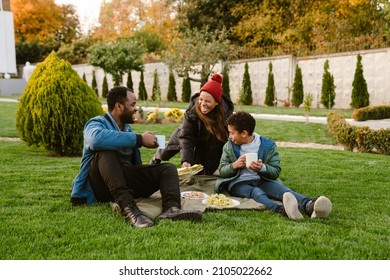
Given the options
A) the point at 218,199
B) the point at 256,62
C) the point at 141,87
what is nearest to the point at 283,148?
the point at 218,199

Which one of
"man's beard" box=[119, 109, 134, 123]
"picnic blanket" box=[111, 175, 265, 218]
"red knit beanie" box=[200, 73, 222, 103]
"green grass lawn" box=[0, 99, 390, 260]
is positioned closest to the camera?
"green grass lawn" box=[0, 99, 390, 260]

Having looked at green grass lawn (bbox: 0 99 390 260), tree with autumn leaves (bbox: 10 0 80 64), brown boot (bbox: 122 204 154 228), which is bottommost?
green grass lawn (bbox: 0 99 390 260)

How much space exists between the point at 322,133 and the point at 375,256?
8.20 m

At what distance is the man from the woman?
2.96 feet

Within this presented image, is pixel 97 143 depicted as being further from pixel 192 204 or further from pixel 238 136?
pixel 238 136

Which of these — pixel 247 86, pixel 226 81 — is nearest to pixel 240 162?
pixel 247 86

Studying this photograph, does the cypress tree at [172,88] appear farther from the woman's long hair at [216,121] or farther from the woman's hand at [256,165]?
the woman's hand at [256,165]

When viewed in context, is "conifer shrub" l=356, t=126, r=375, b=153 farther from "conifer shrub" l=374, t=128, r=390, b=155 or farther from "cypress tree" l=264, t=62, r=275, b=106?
"cypress tree" l=264, t=62, r=275, b=106

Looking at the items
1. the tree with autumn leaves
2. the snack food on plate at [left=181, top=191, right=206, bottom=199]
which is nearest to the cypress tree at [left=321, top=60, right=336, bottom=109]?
the snack food on plate at [left=181, top=191, right=206, bottom=199]

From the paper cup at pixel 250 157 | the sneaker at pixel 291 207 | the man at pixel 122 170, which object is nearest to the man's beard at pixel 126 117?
the man at pixel 122 170

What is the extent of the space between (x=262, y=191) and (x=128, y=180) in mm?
1231

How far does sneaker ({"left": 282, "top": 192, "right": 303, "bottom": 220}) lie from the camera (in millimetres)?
3787

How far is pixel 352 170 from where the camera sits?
6.36m
